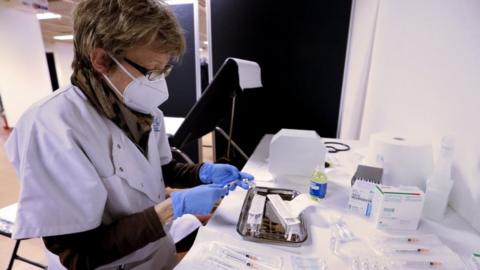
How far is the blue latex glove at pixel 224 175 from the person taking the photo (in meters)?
0.93

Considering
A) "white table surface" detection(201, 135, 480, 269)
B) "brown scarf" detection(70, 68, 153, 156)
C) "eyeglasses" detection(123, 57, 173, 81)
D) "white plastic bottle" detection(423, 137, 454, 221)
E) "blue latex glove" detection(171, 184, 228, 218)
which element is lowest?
"white table surface" detection(201, 135, 480, 269)

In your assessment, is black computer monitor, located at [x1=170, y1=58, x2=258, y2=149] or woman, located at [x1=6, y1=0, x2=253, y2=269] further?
black computer monitor, located at [x1=170, y1=58, x2=258, y2=149]

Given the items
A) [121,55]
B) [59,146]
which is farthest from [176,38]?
[59,146]

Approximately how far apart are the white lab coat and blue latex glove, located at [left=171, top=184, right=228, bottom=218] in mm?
150

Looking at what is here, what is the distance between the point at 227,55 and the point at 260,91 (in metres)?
0.44

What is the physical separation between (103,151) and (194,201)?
31 centimetres

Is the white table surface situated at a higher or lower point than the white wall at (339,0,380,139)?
lower

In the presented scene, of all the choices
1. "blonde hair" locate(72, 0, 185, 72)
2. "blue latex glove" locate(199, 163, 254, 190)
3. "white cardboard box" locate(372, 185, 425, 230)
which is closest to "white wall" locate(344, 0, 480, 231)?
"white cardboard box" locate(372, 185, 425, 230)

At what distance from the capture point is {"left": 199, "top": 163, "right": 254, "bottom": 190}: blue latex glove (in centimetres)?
93

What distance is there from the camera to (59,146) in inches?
24.0

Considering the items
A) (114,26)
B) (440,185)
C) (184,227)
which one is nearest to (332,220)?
(440,185)

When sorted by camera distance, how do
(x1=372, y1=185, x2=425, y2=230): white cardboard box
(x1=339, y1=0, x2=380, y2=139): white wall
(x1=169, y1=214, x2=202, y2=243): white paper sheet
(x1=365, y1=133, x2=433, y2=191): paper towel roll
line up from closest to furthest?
1. (x1=372, y1=185, x2=425, y2=230): white cardboard box
2. (x1=365, y1=133, x2=433, y2=191): paper towel roll
3. (x1=169, y1=214, x2=202, y2=243): white paper sheet
4. (x1=339, y1=0, x2=380, y2=139): white wall

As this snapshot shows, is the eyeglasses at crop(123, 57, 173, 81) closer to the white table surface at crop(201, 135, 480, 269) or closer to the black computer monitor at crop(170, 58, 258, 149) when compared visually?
the black computer monitor at crop(170, 58, 258, 149)

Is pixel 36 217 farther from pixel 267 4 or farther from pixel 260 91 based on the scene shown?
pixel 267 4
